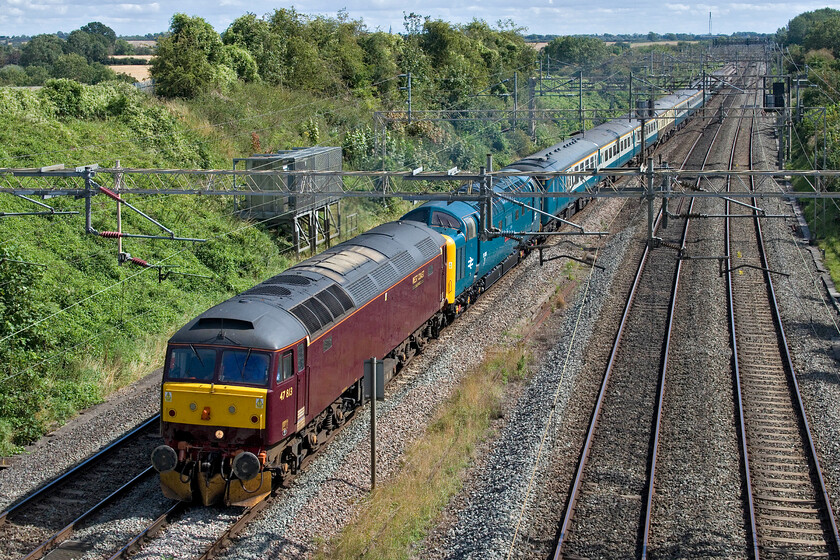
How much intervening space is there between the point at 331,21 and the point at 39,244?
3950cm

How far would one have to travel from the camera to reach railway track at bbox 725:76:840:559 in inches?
496

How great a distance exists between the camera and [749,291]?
2652 centimetres

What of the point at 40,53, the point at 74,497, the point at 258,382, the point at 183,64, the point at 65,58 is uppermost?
the point at 40,53

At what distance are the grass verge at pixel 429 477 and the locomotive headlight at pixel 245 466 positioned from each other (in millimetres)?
1572

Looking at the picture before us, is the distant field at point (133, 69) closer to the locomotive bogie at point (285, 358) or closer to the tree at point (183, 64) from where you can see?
the tree at point (183, 64)

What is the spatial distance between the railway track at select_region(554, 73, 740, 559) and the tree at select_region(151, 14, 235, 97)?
25.5 metres

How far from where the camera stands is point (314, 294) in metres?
14.8

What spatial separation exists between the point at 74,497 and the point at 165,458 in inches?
87.2

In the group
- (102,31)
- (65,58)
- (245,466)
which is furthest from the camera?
(102,31)

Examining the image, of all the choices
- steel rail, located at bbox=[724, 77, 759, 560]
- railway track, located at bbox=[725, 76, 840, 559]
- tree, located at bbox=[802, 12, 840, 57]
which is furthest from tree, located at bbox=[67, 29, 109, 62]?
tree, located at bbox=[802, 12, 840, 57]

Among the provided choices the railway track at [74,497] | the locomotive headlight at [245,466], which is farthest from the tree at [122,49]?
the locomotive headlight at [245,466]

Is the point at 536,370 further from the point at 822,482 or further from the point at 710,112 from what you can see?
the point at 710,112

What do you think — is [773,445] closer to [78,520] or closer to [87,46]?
[78,520]

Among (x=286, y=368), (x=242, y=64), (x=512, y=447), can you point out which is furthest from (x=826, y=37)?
(x=286, y=368)
